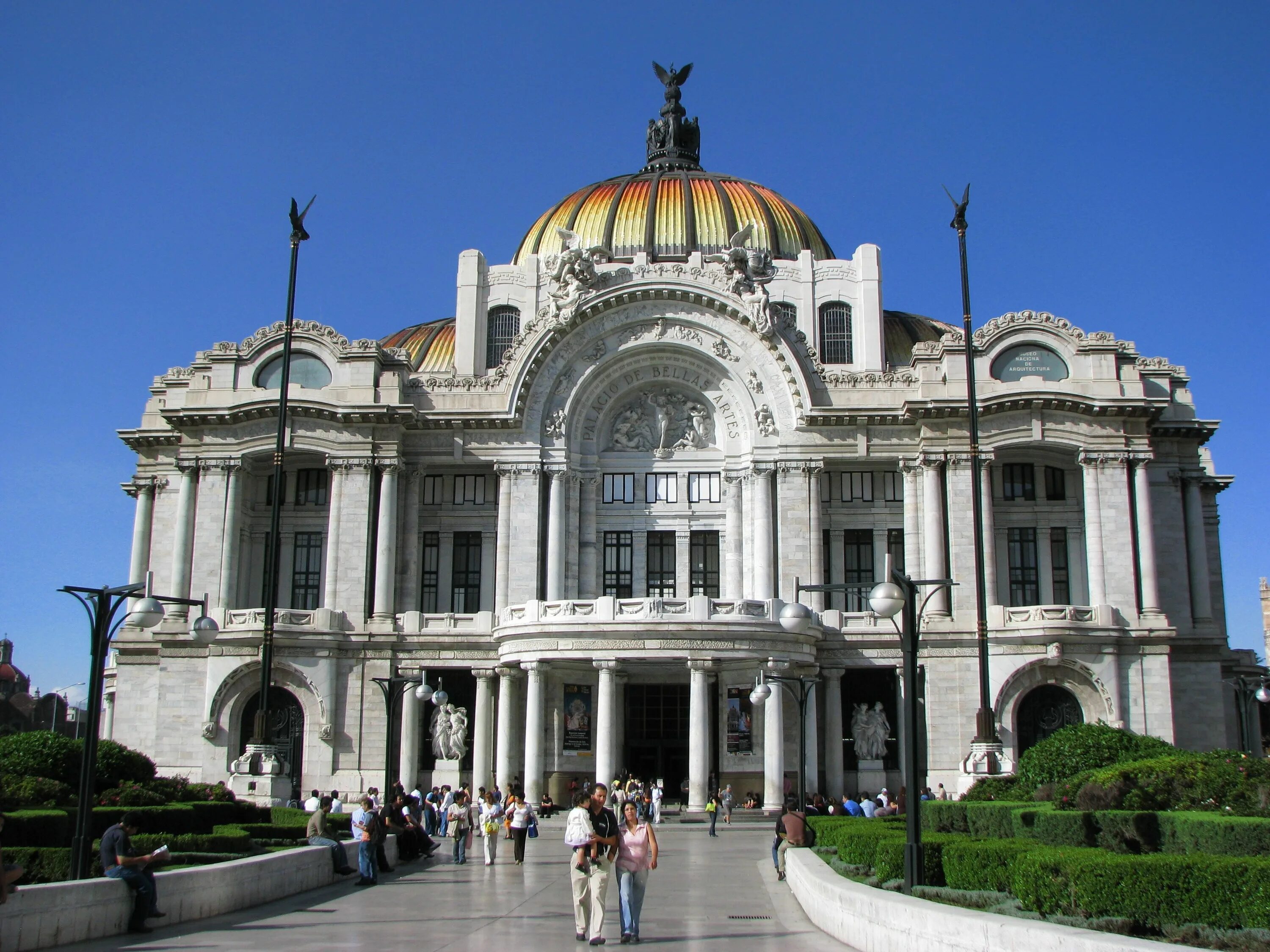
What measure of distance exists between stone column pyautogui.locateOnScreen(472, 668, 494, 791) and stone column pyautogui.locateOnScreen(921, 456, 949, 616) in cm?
1814

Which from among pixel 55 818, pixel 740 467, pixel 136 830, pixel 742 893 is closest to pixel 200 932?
pixel 55 818

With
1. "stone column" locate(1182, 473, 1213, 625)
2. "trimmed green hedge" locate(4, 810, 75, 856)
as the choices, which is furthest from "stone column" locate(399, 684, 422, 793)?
"stone column" locate(1182, 473, 1213, 625)

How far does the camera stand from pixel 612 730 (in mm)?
50438

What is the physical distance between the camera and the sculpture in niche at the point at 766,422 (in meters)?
58.5

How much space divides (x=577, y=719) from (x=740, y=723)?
6483 millimetres

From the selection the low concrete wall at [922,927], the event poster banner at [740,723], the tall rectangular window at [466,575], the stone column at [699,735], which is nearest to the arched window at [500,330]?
the tall rectangular window at [466,575]

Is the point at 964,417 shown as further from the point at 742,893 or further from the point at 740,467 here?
the point at 742,893

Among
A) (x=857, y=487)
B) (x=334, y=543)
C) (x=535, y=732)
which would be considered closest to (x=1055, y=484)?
(x=857, y=487)

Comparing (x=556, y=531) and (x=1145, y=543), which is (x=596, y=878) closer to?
(x=556, y=531)

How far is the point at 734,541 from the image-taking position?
59.2 meters

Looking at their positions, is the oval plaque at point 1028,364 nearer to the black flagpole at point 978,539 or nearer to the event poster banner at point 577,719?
the black flagpole at point 978,539

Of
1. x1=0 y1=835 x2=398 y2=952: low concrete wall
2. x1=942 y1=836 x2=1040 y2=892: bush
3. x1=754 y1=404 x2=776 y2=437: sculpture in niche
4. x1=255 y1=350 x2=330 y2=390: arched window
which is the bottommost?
x1=0 y1=835 x2=398 y2=952: low concrete wall

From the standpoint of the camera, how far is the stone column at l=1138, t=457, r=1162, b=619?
54.2 m

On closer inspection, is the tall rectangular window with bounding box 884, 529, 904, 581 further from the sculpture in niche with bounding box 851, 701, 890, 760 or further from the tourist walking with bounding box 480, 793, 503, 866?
the tourist walking with bounding box 480, 793, 503, 866
